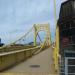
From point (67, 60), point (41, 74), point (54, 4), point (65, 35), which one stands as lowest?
point (41, 74)

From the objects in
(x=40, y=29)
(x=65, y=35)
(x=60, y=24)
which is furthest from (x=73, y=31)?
(x=40, y=29)

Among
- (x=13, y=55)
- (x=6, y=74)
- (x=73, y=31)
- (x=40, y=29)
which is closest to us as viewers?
(x=73, y=31)

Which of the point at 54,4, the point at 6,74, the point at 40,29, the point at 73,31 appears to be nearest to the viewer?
the point at 73,31

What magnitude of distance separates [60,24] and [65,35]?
2.78ft

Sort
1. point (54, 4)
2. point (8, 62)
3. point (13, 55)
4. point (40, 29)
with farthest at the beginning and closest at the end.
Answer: point (40, 29) < point (13, 55) < point (8, 62) < point (54, 4)

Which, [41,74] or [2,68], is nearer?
[41,74]

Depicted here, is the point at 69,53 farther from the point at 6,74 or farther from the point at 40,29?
the point at 40,29

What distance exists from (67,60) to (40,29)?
66.1m

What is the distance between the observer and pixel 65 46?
10.9 metres

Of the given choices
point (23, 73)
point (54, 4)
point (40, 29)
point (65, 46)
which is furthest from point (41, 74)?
point (40, 29)

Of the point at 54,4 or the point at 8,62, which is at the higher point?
the point at 54,4

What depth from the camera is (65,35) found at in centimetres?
1098

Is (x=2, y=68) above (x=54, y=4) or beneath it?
beneath

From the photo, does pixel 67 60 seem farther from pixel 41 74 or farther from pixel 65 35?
pixel 41 74
